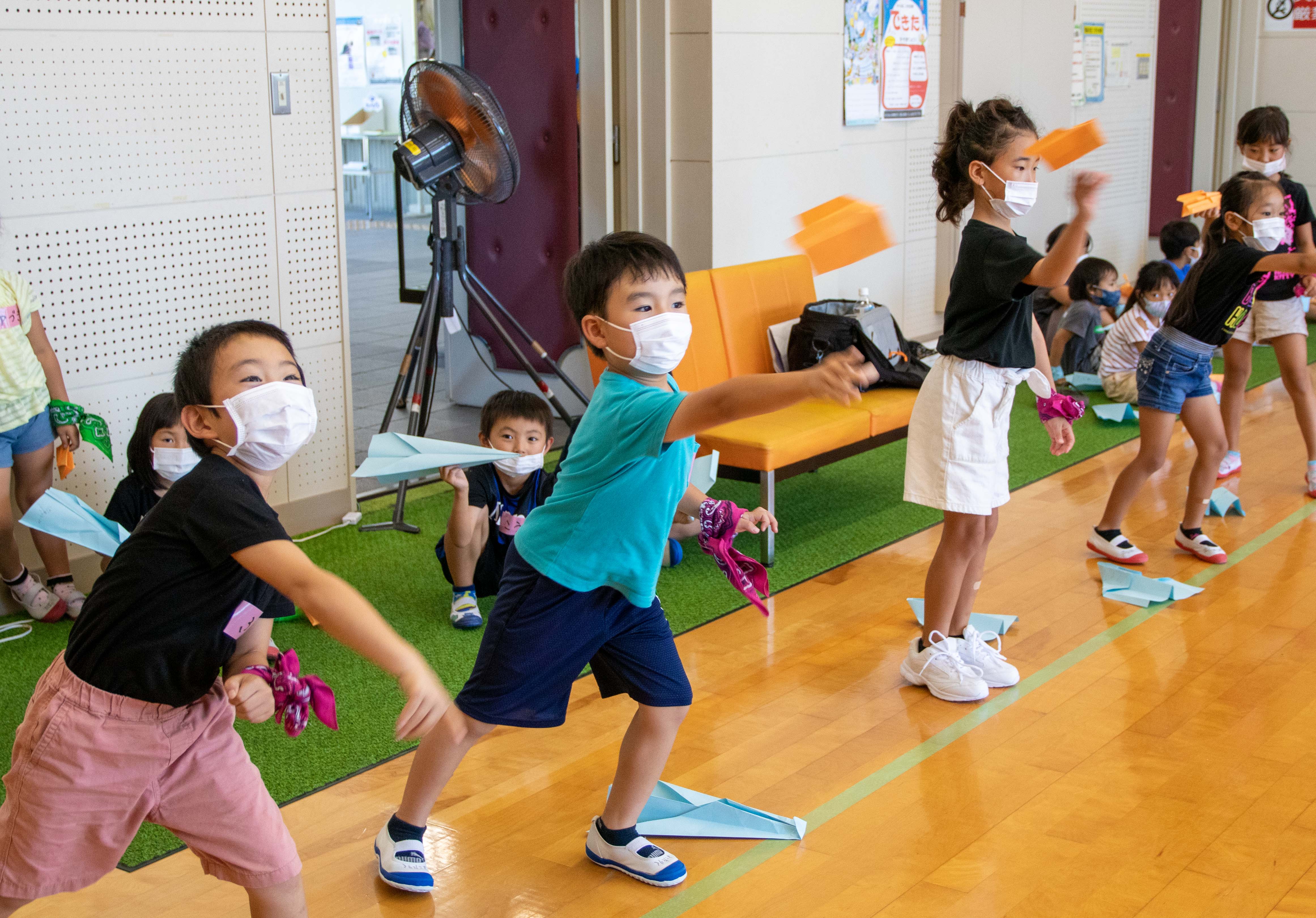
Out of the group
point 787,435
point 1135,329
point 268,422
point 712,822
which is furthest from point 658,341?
point 1135,329

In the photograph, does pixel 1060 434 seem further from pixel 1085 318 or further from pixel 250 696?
pixel 1085 318

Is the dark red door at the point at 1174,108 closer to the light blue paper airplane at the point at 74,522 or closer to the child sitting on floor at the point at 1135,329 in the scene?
the child sitting on floor at the point at 1135,329

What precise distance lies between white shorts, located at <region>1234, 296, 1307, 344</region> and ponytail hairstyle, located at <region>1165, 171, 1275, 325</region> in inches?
32.3

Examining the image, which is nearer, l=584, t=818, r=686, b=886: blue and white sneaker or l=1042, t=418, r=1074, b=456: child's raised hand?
l=584, t=818, r=686, b=886: blue and white sneaker

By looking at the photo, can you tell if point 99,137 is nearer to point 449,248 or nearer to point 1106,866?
point 449,248

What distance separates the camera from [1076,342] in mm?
7492

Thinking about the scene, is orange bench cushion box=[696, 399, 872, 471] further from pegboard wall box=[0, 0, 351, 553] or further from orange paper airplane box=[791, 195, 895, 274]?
orange paper airplane box=[791, 195, 895, 274]

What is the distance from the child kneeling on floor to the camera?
75.4 inches

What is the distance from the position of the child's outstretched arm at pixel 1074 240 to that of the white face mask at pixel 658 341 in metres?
0.99

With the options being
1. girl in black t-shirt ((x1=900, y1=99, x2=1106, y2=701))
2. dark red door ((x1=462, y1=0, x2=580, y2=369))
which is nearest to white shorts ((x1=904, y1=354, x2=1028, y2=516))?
girl in black t-shirt ((x1=900, y1=99, x2=1106, y2=701))

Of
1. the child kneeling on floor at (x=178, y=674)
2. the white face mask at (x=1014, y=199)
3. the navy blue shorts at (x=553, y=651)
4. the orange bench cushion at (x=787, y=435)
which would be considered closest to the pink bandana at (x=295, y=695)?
the child kneeling on floor at (x=178, y=674)

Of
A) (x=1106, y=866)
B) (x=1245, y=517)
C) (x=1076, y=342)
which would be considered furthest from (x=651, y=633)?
(x=1076, y=342)

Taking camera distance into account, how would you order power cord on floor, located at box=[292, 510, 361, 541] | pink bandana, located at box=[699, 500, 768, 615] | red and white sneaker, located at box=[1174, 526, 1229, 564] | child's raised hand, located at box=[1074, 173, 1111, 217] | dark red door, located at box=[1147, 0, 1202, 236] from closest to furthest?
pink bandana, located at box=[699, 500, 768, 615]
child's raised hand, located at box=[1074, 173, 1111, 217]
red and white sneaker, located at box=[1174, 526, 1229, 564]
power cord on floor, located at box=[292, 510, 361, 541]
dark red door, located at box=[1147, 0, 1202, 236]

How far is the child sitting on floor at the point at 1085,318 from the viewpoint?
7.47 m
